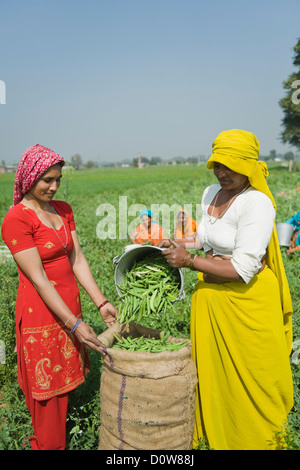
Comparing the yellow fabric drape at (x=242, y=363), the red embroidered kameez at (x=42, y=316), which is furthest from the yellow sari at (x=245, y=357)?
the red embroidered kameez at (x=42, y=316)

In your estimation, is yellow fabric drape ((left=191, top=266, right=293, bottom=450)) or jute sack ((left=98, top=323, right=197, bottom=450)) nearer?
jute sack ((left=98, top=323, right=197, bottom=450))

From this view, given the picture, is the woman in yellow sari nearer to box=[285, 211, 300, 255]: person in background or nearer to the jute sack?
the jute sack

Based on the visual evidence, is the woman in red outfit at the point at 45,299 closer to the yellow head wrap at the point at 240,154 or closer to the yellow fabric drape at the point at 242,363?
the yellow fabric drape at the point at 242,363

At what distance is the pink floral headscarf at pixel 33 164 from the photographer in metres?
2.23

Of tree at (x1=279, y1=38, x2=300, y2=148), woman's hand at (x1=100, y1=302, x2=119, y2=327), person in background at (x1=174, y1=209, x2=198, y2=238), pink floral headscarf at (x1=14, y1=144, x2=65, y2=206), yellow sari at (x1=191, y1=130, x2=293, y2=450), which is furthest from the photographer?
tree at (x1=279, y1=38, x2=300, y2=148)

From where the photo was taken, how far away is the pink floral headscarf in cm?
223

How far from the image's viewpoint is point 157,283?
8.23ft

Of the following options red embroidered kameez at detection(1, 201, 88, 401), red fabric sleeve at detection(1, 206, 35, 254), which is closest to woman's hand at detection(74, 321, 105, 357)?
red embroidered kameez at detection(1, 201, 88, 401)

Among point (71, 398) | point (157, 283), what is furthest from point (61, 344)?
point (71, 398)

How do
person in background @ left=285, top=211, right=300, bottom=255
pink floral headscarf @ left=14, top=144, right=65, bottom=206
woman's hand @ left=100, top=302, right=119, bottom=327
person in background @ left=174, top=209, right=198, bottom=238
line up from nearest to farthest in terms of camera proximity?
pink floral headscarf @ left=14, top=144, right=65, bottom=206 < woman's hand @ left=100, top=302, right=119, bottom=327 < person in background @ left=174, top=209, right=198, bottom=238 < person in background @ left=285, top=211, right=300, bottom=255

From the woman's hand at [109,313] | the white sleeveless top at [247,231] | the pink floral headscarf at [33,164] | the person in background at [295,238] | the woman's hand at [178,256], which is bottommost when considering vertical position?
the person in background at [295,238]

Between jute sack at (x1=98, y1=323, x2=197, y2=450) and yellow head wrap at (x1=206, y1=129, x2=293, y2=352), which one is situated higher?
yellow head wrap at (x1=206, y1=129, x2=293, y2=352)

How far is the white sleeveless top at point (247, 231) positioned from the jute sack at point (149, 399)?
1.89ft

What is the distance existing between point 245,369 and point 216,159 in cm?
127
